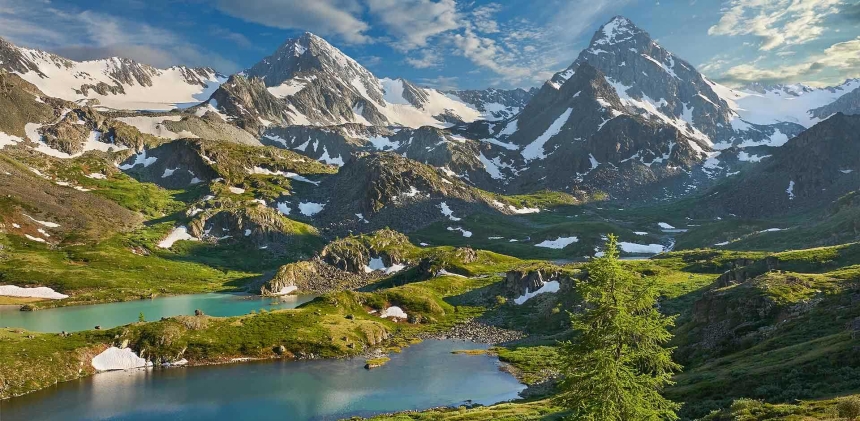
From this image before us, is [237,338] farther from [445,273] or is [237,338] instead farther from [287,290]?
[287,290]

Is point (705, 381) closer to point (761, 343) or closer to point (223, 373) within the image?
point (761, 343)

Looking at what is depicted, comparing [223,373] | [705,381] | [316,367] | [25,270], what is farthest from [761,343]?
[25,270]

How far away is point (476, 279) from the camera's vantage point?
162250 mm

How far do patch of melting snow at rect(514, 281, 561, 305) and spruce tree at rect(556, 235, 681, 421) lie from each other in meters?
103

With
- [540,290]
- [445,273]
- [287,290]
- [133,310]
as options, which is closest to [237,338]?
[133,310]

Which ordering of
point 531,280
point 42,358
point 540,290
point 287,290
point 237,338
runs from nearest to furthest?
point 42,358 → point 237,338 → point 540,290 → point 531,280 → point 287,290

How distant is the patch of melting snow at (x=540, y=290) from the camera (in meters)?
129

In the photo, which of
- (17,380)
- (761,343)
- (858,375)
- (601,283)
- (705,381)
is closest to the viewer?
(601,283)

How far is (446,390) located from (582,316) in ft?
164

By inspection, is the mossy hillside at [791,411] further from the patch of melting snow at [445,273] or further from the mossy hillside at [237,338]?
the patch of melting snow at [445,273]

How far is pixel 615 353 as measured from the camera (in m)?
25.7

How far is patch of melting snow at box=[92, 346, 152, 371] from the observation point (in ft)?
276

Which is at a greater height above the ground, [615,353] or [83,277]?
[83,277]

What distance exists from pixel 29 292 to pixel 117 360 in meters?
106
